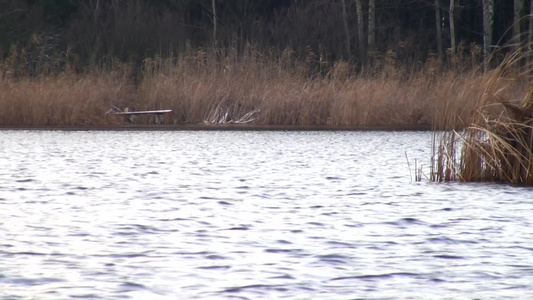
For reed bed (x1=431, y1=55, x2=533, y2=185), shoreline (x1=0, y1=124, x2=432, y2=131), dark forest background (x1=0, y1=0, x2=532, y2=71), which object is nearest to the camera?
reed bed (x1=431, y1=55, x2=533, y2=185)

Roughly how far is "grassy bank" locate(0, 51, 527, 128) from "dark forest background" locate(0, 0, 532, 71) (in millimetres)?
1887

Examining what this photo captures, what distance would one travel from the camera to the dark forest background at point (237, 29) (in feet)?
99.6

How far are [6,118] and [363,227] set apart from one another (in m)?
16.3

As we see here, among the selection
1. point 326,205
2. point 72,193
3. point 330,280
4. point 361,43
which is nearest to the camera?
point 330,280

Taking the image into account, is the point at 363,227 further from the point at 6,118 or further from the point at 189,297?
the point at 6,118

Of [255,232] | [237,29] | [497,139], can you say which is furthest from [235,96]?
[255,232]

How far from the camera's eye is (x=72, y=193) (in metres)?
10.2

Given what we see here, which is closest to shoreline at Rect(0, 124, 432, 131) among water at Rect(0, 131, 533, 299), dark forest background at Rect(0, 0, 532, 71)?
dark forest background at Rect(0, 0, 532, 71)

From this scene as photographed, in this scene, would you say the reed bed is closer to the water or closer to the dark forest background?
the water

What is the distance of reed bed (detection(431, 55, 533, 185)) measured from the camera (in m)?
10.6

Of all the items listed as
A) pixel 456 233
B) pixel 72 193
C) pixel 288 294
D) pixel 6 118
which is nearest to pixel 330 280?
pixel 288 294

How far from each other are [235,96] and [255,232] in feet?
53.1

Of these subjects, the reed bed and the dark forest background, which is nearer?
the reed bed

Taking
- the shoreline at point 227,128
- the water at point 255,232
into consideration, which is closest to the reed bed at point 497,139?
the water at point 255,232
